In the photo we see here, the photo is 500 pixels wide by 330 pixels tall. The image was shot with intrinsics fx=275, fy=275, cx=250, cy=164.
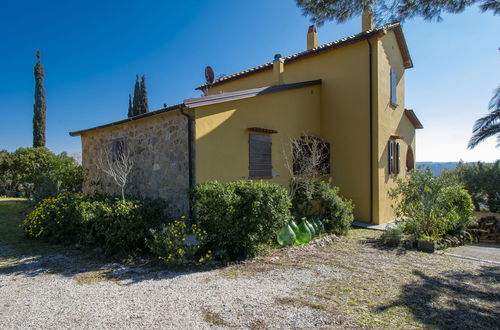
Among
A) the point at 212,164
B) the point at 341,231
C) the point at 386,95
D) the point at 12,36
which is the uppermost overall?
the point at 12,36

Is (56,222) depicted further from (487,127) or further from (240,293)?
(487,127)

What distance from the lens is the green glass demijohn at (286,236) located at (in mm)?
6340

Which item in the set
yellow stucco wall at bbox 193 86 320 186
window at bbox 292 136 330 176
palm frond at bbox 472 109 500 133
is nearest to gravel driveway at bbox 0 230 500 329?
yellow stucco wall at bbox 193 86 320 186

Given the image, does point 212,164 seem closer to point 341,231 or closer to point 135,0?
point 341,231

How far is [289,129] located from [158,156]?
14.1ft

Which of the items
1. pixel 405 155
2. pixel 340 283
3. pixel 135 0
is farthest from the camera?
pixel 405 155

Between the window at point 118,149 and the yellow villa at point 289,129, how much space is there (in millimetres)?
77

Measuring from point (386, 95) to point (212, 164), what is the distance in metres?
7.64

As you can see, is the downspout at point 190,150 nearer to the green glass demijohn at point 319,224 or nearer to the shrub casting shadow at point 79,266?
the shrub casting shadow at point 79,266

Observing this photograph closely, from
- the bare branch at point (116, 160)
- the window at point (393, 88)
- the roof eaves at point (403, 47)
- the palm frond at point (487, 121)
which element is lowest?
the bare branch at point (116, 160)

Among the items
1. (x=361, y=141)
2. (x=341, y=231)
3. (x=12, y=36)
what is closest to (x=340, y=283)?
(x=341, y=231)

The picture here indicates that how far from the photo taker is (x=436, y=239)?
684 cm

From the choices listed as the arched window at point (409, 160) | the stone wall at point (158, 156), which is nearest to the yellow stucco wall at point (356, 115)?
the arched window at point (409, 160)

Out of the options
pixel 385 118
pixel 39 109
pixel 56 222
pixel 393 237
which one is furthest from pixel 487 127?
pixel 39 109
